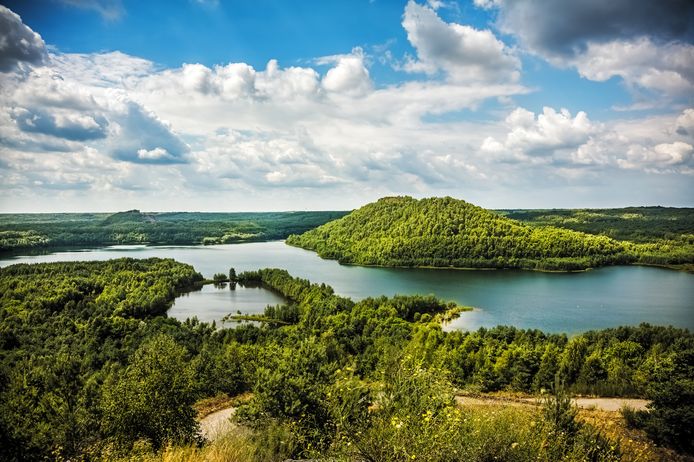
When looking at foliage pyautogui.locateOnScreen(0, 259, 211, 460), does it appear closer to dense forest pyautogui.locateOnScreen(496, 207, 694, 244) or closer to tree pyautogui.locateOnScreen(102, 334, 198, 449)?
tree pyautogui.locateOnScreen(102, 334, 198, 449)

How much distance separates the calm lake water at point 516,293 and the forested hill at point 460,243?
238 inches

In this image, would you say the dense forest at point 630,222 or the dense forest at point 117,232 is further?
the dense forest at point 630,222

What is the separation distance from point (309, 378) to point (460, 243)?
91564mm

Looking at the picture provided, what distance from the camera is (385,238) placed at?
112 metres

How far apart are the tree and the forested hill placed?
281 ft

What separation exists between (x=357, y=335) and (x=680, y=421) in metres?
24.8

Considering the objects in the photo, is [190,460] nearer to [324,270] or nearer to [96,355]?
[96,355]

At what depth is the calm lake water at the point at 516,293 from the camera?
47.6m

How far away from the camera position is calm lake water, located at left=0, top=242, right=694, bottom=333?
156 ft

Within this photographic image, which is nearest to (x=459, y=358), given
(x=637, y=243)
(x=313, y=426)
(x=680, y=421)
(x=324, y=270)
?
(x=680, y=421)

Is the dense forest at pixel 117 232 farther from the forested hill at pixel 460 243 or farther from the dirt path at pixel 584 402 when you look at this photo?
the dirt path at pixel 584 402

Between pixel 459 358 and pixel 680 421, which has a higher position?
pixel 680 421

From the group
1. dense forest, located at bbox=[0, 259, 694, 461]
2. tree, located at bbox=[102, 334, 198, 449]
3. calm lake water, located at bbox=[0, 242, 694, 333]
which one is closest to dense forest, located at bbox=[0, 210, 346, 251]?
calm lake water, located at bbox=[0, 242, 694, 333]

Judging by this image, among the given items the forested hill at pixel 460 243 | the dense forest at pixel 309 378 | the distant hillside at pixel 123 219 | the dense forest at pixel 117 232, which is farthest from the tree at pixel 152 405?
the distant hillside at pixel 123 219
